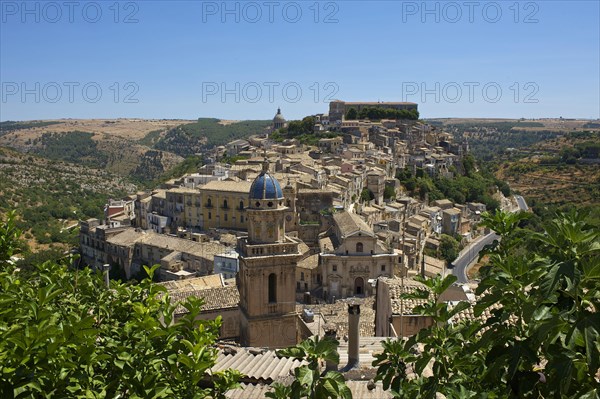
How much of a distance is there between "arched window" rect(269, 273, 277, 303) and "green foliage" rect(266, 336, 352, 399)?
12.3 m

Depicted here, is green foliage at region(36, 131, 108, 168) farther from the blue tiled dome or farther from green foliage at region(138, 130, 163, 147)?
the blue tiled dome

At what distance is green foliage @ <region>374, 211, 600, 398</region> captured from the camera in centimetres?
341

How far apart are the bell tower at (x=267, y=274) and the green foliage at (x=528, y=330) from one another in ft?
38.7

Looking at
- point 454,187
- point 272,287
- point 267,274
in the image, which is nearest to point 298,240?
point 272,287

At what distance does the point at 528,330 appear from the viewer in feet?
12.8

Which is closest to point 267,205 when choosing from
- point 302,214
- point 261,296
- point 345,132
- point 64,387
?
point 261,296

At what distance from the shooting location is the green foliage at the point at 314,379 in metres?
4.26

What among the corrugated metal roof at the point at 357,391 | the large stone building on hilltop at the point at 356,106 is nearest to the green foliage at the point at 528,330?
the corrugated metal roof at the point at 357,391

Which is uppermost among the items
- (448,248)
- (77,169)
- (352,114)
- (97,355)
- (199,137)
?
(199,137)

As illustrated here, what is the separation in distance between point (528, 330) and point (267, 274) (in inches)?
513

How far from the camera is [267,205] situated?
1681cm

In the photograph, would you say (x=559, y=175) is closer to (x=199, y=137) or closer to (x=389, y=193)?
(x=389, y=193)

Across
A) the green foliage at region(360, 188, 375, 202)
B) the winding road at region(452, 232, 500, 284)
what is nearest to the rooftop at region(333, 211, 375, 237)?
the winding road at region(452, 232, 500, 284)

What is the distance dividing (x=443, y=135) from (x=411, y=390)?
288 ft
